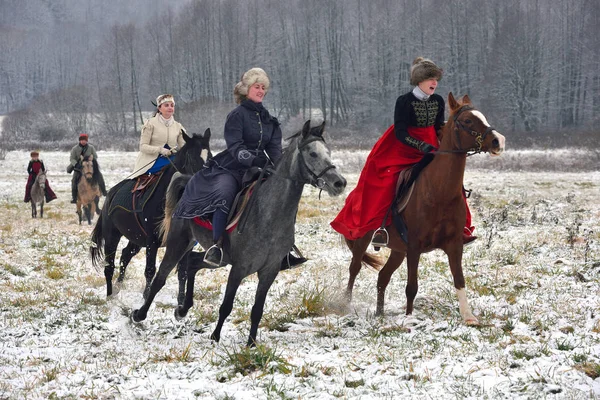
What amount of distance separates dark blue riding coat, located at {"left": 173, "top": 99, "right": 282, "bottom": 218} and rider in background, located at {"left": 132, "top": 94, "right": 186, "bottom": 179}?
2339 millimetres

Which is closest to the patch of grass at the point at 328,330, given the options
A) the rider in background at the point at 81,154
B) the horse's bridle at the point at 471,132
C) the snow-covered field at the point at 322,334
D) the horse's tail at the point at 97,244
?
the snow-covered field at the point at 322,334

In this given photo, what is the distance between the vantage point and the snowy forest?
50781 mm

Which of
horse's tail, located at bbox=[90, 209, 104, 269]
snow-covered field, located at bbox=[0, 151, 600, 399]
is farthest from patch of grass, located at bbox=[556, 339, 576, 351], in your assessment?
horse's tail, located at bbox=[90, 209, 104, 269]

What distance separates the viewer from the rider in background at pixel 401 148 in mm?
6516

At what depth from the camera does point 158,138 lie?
8406 mm

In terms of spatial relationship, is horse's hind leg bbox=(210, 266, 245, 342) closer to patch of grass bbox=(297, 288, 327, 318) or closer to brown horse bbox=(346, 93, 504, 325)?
patch of grass bbox=(297, 288, 327, 318)

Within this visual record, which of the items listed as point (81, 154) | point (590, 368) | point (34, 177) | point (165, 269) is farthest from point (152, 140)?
point (34, 177)

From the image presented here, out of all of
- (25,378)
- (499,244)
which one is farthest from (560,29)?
(25,378)

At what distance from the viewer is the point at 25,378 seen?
487cm

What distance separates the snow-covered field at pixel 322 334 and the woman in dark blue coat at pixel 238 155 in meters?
1.11

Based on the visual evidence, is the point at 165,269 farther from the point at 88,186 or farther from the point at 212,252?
the point at 88,186

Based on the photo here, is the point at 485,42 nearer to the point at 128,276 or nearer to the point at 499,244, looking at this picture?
the point at 499,244

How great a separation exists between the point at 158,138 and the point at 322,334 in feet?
13.3

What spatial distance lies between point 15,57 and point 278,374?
9920cm
